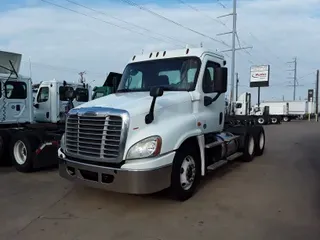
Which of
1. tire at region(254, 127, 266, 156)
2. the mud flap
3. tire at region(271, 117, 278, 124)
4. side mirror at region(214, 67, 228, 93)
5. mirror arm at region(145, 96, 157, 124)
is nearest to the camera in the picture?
mirror arm at region(145, 96, 157, 124)

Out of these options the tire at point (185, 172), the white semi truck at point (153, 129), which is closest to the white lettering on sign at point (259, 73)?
the white semi truck at point (153, 129)

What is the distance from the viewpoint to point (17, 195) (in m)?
6.19

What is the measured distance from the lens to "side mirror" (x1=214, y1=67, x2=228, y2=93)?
20.8 feet

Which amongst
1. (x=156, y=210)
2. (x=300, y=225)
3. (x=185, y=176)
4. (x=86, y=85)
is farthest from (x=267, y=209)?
(x=86, y=85)

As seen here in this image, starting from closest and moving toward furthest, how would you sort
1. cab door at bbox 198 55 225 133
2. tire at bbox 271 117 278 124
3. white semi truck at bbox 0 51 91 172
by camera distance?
cab door at bbox 198 55 225 133, white semi truck at bbox 0 51 91 172, tire at bbox 271 117 278 124

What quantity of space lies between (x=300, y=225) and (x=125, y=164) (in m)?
2.60

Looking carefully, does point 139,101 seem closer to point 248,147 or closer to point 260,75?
point 248,147

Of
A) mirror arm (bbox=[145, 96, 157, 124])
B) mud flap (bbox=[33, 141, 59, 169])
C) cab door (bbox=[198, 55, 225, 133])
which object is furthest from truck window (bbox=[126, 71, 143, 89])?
mud flap (bbox=[33, 141, 59, 169])

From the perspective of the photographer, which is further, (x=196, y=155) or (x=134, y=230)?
(x=196, y=155)

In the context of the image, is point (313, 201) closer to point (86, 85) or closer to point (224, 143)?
point (224, 143)

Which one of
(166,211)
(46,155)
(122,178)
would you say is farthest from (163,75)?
(46,155)

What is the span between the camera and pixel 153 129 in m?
5.08

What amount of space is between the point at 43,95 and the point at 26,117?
9.31 feet

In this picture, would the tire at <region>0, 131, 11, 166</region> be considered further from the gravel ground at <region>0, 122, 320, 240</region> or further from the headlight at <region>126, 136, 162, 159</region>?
the headlight at <region>126, 136, 162, 159</region>
